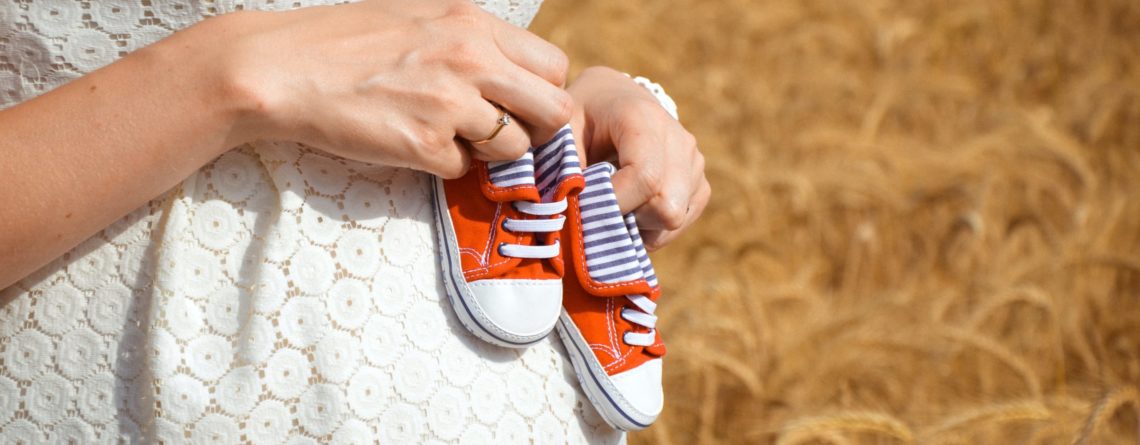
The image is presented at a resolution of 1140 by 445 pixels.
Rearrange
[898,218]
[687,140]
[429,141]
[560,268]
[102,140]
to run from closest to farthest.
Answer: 1. [102,140]
2. [429,141]
3. [560,268]
4. [687,140]
5. [898,218]

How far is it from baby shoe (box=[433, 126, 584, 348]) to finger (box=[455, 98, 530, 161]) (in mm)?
33

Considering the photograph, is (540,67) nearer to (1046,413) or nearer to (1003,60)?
(1046,413)

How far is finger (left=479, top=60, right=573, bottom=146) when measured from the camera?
0.83 m

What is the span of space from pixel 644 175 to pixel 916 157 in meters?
3.01

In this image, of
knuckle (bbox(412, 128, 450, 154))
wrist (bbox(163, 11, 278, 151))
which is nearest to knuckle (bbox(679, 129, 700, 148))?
knuckle (bbox(412, 128, 450, 154))

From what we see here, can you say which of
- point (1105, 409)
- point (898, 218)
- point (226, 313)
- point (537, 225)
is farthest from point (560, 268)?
point (898, 218)

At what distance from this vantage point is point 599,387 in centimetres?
95

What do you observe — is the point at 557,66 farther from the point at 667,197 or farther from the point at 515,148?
the point at 667,197

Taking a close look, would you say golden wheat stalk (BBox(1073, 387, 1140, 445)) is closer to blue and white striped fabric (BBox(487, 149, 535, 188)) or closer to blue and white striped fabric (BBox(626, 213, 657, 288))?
blue and white striped fabric (BBox(626, 213, 657, 288))

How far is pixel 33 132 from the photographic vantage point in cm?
71

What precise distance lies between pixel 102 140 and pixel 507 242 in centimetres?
36

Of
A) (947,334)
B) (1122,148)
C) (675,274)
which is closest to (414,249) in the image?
(947,334)

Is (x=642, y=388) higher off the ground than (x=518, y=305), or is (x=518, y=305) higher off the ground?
→ (x=518, y=305)

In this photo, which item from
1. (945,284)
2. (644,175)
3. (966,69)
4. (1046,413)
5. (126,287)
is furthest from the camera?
(966,69)
